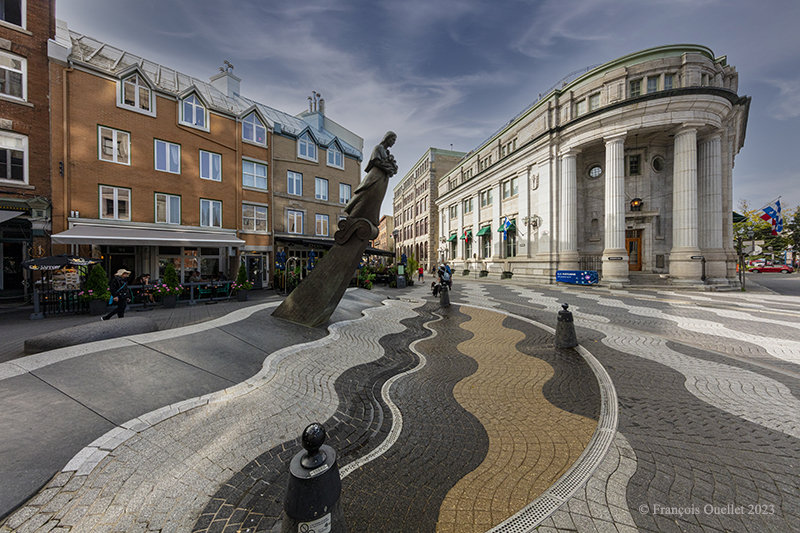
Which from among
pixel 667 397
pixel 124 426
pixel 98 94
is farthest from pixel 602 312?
pixel 98 94

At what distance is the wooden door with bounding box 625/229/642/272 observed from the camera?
23.3m

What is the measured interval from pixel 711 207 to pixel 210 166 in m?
34.7

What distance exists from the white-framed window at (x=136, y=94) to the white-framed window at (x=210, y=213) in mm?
5628

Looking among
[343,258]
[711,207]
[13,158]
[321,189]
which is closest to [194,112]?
[13,158]

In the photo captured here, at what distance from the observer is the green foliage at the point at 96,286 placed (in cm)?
991

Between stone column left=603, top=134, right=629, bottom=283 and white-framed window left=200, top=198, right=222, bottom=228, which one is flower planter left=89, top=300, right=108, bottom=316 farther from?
stone column left=603, top=134, right=629, bottom=283

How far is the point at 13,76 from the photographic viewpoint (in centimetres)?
1327

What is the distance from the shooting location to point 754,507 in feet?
7.54

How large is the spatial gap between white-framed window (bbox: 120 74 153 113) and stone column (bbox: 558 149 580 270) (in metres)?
28.8

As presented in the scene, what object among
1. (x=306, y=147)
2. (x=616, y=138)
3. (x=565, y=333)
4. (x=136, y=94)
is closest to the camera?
(x=565, y=333)

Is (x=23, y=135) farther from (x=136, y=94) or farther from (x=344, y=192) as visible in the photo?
(x=344, y=192)

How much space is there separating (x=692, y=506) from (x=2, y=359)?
9496 mm

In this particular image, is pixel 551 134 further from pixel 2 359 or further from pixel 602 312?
pixel 2 359

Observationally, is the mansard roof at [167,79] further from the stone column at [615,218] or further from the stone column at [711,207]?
the stone column at [711,207]
